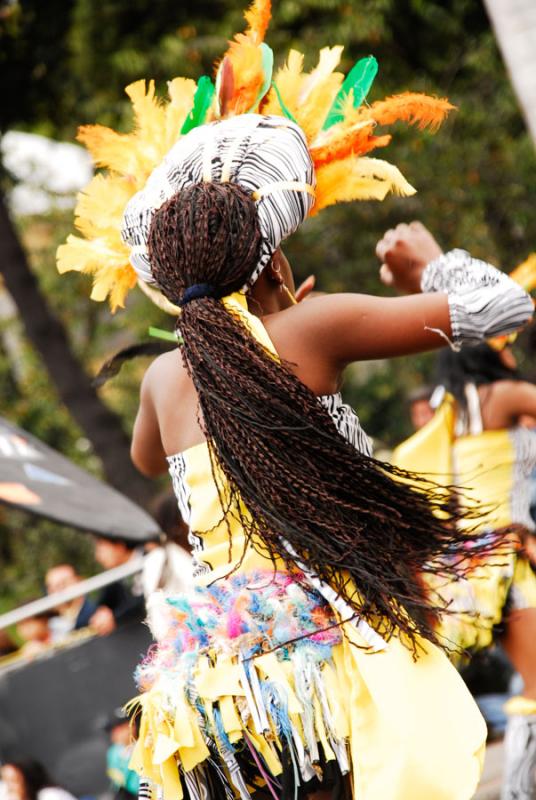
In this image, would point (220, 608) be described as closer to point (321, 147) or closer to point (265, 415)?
point (265, 415)

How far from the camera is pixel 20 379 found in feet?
48.2

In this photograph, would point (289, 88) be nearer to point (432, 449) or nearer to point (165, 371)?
point (165, 371)

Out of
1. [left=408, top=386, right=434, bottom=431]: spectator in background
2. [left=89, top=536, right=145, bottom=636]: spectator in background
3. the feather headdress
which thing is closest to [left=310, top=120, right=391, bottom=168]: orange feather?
the feather headdress

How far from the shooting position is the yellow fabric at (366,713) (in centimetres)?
208

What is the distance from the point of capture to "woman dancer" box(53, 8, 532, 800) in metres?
2.16

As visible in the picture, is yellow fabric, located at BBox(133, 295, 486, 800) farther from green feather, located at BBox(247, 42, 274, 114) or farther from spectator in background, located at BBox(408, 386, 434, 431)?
spectator in background, located at BBox(408, 386, 434, 431)

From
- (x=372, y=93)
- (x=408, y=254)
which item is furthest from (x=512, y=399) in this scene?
(x=372, y=93)

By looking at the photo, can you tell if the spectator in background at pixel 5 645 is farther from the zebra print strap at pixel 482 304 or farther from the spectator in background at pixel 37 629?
the zebra print strap at pixel 482 304

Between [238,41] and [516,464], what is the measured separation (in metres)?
2.09

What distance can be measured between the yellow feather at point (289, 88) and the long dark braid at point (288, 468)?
518 millimetres

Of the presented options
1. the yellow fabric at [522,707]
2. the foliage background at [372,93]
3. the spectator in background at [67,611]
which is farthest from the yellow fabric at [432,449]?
the foliage background at [372,93]

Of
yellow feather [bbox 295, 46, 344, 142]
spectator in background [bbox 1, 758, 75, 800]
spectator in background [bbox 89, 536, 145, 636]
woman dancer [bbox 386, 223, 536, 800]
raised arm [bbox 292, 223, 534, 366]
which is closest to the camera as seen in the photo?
raised arm [bbox 292, 223, 534, 366]

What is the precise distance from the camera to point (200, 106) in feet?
8.89

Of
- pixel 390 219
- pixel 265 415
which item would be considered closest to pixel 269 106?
pixel 265 415
